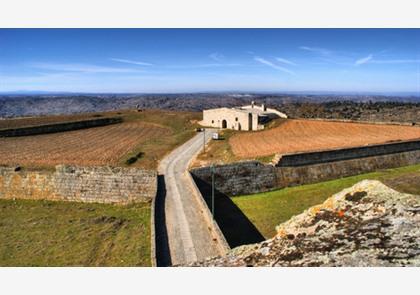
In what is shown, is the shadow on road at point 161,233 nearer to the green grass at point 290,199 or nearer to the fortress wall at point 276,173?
the fortress wall at point 276,173

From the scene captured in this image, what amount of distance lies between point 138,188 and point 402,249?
17013 mm

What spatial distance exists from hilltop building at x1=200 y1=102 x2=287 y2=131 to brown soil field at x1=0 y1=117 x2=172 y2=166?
5.93 meters

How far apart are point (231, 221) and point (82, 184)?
30.0 feet

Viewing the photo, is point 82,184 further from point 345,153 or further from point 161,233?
point 345,153

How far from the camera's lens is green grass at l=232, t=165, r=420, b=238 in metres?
17.3

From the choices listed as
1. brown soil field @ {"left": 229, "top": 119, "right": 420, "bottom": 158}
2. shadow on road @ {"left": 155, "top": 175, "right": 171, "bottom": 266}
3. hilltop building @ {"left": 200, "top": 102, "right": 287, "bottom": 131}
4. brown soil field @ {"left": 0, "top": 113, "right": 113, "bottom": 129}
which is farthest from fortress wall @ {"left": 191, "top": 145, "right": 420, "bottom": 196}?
brown soil field @ {"left": 0, "top": 113, "right": 113, "bottom": 129}

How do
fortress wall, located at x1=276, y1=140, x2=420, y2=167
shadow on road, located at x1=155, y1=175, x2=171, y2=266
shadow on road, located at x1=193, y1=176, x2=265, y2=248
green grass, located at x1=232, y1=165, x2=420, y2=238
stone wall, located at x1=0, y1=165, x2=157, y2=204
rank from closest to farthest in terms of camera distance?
shadow on road, located at x1=155, y1=175, x2=171, y2=266, shadow on road, located at x1=193, y1=176, x2=265, y2=248, green grass, located at x1=232, y1=165, x2=420, y2=238, stone wall, located at x1=0, y1=165, x2=157, y2=204, fortress wall, located at x1=276, y1=140, x2=420, y2=167

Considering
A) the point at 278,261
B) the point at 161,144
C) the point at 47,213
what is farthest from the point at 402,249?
the point at 161,144

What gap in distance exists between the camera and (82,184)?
850 inches

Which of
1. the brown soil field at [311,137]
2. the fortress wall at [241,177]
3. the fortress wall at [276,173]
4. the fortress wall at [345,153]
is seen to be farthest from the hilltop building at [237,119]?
the fortress wall at [241,177]

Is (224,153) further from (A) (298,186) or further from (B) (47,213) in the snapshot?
(B) (47,213)

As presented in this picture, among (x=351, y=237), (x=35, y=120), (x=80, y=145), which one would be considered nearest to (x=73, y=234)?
(x=351, y=237)

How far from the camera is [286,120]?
153 feet

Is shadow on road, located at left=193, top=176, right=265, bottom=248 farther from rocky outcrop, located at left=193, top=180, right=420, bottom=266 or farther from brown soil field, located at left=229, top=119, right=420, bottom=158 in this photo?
rocky outcrop, located at left=193, top=180, right=420, bottom=266
